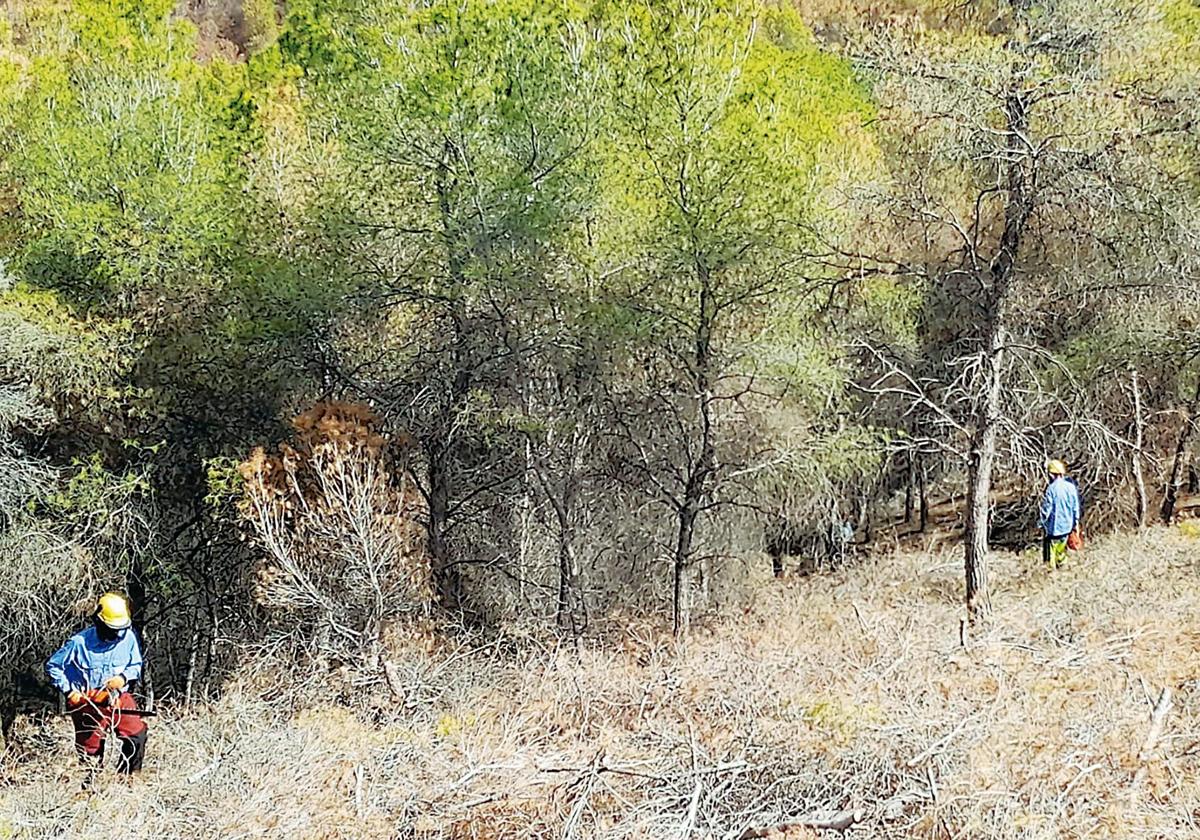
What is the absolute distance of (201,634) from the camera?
15336mm

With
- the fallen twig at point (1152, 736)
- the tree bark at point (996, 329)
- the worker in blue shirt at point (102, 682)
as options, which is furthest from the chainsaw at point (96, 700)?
the tree bark at point (996, 329)

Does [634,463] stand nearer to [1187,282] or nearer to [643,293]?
[643,293]

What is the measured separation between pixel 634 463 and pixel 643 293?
2398 mm

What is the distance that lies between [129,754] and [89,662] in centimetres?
70

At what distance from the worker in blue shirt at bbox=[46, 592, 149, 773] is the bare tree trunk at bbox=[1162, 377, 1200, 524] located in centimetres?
1322

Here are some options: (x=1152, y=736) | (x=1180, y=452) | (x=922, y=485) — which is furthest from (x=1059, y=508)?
(x=922, y=485)

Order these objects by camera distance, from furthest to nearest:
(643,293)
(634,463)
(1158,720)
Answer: (634,463), (643,293), (1158,720)

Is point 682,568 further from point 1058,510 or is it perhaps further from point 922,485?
point 922,485

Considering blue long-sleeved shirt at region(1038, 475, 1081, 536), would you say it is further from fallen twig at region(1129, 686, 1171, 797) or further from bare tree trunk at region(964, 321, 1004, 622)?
fallen twig at region(1129, 686, 1171, 797)

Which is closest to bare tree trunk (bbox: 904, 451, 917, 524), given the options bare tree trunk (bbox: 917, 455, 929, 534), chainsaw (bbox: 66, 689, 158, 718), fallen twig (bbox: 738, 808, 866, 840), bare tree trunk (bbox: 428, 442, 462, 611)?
bare tree trunk (bbox: 917, 455, 929, 534)

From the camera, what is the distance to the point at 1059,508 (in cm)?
1124

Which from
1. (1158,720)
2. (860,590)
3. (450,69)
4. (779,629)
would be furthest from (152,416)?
(1158,720)

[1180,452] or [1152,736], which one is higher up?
[1180,452]

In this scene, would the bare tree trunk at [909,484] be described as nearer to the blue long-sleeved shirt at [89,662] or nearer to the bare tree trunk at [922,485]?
the bare tree trunk at [922,485]
